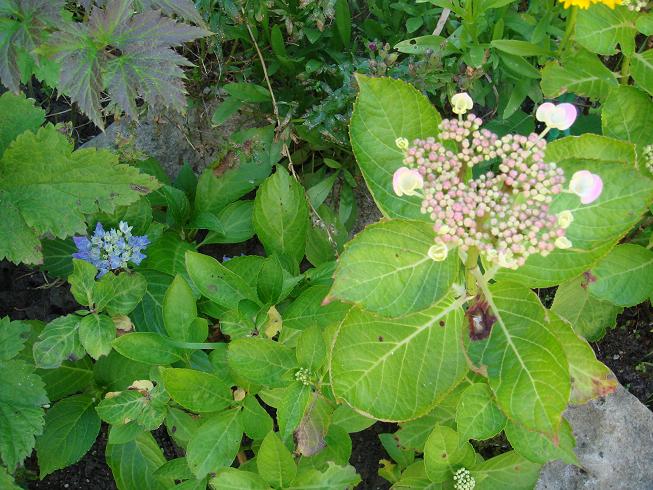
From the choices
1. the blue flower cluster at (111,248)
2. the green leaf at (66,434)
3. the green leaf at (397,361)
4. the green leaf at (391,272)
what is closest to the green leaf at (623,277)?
the green leaf at (397,361)

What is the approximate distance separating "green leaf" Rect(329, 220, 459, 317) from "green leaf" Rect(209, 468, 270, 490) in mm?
607

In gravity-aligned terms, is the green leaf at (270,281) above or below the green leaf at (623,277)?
above

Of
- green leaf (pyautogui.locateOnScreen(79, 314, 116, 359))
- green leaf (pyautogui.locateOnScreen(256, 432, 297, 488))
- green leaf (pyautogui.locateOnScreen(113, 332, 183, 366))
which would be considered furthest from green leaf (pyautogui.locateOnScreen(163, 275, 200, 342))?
green leaf (pyautogui.locateOnScreen(256, 432, 297, 488))

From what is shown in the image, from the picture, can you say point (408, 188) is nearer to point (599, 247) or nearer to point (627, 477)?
point (599, 247)

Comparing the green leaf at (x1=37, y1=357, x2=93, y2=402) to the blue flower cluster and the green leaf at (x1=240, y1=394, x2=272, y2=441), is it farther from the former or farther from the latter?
the green leaf at (x1=240, y1=394, x2=272, y2=441)

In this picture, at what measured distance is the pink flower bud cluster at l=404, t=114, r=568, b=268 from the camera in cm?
109

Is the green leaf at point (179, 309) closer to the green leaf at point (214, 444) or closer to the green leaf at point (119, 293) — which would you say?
the green leaf at point (119, 293)

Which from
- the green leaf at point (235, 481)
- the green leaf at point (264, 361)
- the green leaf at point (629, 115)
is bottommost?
the green leaf at point (235, 481)

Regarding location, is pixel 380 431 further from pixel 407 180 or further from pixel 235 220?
pixel 407 180

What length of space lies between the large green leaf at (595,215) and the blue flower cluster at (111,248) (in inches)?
37.9

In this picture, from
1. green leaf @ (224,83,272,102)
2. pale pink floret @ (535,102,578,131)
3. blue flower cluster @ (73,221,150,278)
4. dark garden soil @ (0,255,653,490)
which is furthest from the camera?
dark garden soil @ (0,255,653,490)

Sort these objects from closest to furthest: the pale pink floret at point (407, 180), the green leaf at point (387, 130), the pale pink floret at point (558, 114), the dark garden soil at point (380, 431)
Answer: the pale pink floret at point (407, 180) → the pale pink floret at point (558, 114) → the green leaf at point (387, 130) → the dark garden soil at point (380, 431)

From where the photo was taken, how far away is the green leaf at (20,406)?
1.62 meters

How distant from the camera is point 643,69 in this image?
1.62 m
